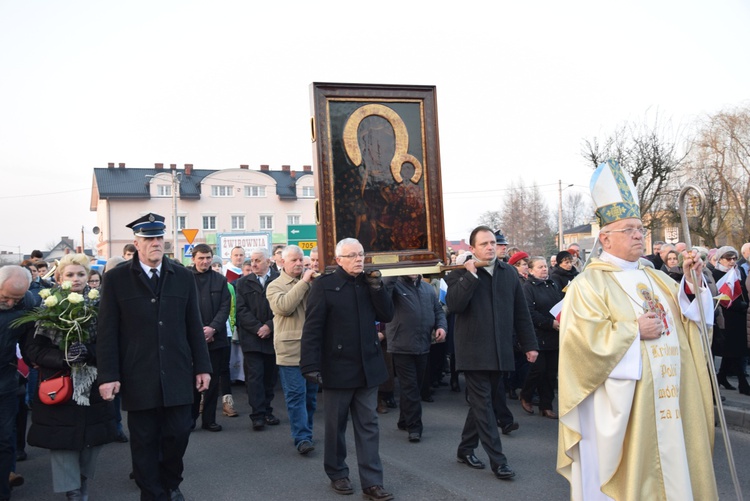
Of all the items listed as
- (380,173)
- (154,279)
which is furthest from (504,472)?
(154,279)

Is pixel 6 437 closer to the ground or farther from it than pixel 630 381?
closer to the ground

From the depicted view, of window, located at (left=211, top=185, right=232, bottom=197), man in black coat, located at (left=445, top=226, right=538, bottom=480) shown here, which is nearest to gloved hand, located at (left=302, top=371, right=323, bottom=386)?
man in black coat, located at (left=445, top=226, right=538, bottom=480)

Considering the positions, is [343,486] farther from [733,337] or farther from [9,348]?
[733,337]

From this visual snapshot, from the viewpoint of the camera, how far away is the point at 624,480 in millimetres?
4277

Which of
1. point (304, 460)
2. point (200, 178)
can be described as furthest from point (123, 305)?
point (200, 178)

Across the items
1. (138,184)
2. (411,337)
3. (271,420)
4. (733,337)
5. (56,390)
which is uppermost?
(138,184)

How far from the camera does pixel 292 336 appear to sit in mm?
7332

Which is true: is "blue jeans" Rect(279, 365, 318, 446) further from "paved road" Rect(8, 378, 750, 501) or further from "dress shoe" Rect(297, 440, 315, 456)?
"paved road" Rect(8, 378, 750, 501)

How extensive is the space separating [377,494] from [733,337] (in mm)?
6310

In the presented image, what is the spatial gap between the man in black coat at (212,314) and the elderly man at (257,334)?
0.21 meters

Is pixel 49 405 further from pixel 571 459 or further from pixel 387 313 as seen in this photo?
pixel 571 459

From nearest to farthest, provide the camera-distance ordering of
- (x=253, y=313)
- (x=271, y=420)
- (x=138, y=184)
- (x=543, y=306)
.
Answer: (x=253, y=313), (x=271, y=420), (x=543, y=306), (x=138, y=184)

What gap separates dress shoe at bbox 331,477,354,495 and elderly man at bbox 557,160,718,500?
6.57ft

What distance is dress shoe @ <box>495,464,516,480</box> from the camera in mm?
5992
